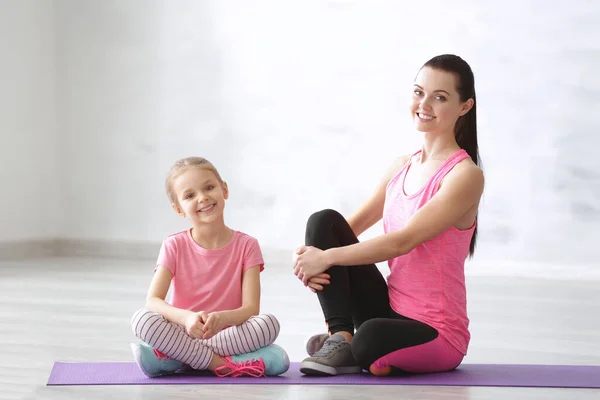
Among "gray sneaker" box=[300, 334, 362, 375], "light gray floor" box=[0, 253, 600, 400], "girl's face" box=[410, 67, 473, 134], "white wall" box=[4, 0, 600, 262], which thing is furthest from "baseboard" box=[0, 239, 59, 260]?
"girl's face" box=[410, 67, 473, 134]

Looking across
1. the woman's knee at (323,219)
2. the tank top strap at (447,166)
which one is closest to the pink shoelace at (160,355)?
the woman's knee at (323,219)

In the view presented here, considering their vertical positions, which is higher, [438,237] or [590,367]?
[438,237]

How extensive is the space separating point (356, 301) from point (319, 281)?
141mm

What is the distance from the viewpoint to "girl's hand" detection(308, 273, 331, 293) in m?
2.24

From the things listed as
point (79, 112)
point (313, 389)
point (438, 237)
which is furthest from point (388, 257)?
point (79, 112)

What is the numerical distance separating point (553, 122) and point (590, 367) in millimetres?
2462

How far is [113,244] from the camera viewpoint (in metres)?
5.59

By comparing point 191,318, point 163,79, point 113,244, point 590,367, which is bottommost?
point 113,244

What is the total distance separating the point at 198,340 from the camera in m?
2.18

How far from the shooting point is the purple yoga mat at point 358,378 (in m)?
2.12

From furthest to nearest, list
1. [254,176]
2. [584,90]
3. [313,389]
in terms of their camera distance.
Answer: [254,176] < [584,90] < [313,389]

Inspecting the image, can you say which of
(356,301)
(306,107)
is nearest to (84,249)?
(306,107)

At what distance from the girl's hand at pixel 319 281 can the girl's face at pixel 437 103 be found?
0.45m

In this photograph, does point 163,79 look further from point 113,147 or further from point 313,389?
point 313,389
